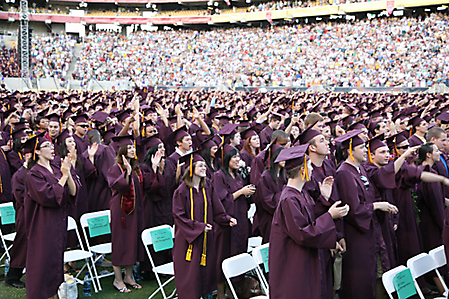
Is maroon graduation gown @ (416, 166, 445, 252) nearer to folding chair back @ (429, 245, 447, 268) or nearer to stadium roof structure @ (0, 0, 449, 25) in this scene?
folding chair back @ (429, 245, 447, 268)

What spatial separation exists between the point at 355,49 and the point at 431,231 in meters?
32.6

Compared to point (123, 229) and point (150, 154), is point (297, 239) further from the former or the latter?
point (150, 154)

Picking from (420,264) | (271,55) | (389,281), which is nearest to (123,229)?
(389,281)

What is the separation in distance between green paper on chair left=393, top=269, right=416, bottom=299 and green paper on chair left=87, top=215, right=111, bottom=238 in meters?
3.69

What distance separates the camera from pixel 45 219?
516cm

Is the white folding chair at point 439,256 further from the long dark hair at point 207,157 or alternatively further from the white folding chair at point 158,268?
the long dark hair at point 207,157

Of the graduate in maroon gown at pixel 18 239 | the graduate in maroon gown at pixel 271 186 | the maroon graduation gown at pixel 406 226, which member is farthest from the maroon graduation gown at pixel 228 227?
the graduate in maroon gown at pixel 18 239

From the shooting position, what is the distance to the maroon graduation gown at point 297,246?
147 inches

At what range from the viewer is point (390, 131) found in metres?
8.96

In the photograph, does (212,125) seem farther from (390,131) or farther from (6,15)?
(6,15)

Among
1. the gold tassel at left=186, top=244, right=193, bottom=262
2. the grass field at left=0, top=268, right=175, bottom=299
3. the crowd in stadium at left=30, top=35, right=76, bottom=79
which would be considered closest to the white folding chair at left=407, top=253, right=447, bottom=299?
the gold tassel at left=186, top=244, right=193, bottom=262

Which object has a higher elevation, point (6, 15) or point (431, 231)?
point (6, 15)

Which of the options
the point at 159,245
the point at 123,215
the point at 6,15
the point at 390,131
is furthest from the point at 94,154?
the point at 6,15

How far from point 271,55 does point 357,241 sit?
3784cm
